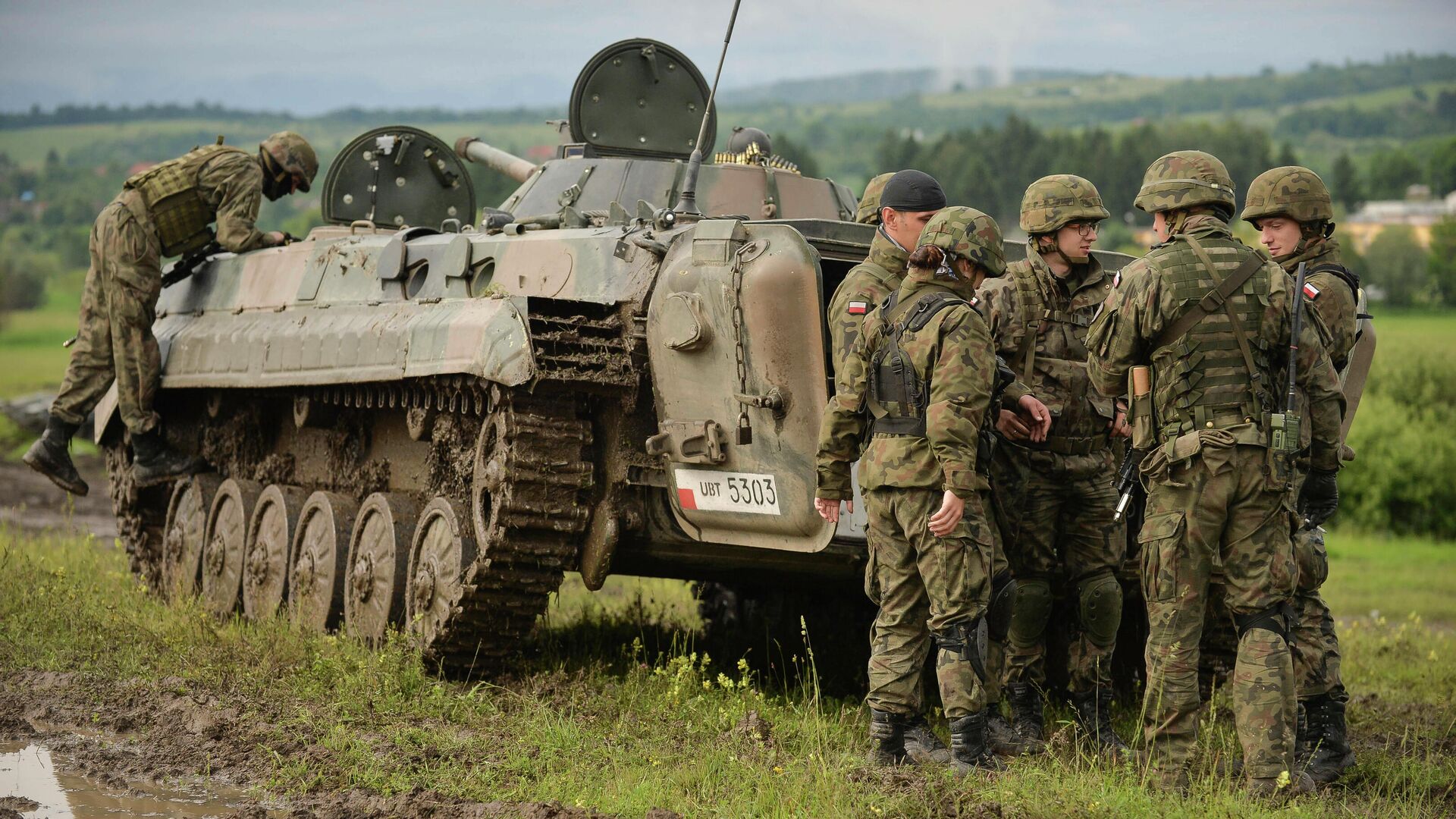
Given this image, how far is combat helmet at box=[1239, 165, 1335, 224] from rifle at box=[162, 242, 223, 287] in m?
7.20

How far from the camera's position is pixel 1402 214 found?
72.9m

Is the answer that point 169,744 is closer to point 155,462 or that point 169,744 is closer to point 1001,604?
point 1001,604

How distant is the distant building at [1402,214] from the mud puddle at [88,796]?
55163mm

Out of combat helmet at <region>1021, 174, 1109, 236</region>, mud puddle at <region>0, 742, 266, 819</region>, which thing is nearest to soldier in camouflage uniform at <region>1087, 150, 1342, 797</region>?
combat helmet at <region>1021, 174, 1109, 236</region>

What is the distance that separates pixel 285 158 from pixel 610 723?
5.82m

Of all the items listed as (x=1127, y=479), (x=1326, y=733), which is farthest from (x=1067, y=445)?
(x=1326, y=733)

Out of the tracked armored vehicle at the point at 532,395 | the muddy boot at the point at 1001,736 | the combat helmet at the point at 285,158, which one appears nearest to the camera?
the muddy boot at the point at 1001,736

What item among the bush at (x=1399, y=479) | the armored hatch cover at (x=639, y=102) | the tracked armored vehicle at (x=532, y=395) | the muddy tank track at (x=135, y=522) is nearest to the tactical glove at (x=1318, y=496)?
the tracked armored vehicle at (x=532, y=395)

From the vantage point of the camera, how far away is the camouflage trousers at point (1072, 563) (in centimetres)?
752

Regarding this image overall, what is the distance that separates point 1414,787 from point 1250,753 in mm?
1116

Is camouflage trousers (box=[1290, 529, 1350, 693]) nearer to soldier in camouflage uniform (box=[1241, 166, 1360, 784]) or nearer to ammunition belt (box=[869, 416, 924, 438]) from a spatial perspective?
soldier in camouflage uniform (box=[1241, 166, 1360, 784])

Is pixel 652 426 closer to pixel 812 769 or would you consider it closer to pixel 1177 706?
pixel 812 769

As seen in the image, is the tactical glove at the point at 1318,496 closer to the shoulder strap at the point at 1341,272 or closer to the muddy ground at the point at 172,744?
the shoulder strap at the point at 1341,272

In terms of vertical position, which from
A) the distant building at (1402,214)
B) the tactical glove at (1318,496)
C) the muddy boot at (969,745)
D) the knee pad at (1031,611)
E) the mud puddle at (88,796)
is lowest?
the distant building at (1402,214)
